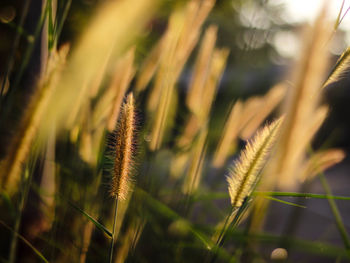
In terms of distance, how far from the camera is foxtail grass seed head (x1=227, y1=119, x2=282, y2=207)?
37 cm

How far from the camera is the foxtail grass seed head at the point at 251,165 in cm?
37

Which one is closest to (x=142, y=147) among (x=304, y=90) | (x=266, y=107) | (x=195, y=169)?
(x=195, y=169)

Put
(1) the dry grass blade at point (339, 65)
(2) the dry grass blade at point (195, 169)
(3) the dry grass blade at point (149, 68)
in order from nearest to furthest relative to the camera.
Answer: (1) the dry grass blade at point (339, 65) → (2) the dry grass blade at point (195, 169) → (3) the dry grass blade at point (149, 68)

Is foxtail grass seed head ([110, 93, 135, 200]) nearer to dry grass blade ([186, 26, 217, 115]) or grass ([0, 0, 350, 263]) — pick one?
grass ([0, 0, 350, 263])

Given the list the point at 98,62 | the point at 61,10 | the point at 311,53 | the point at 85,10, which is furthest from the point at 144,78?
the point at 85,10

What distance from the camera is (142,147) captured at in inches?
27.5

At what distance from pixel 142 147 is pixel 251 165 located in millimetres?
347

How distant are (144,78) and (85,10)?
33.1 inches

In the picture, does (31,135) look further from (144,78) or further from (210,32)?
(210,32)

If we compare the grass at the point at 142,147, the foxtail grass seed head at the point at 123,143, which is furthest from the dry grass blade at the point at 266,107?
the foxtail grass seed head at the point at 123,143

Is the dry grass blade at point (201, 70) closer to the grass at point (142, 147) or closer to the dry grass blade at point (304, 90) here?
the grass at point (142, 147)

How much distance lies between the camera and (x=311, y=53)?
390 mm

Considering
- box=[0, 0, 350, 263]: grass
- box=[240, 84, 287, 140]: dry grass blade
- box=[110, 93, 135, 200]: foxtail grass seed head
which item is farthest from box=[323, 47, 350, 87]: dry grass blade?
box=[240, 84, 287, 140]: dry grass blade

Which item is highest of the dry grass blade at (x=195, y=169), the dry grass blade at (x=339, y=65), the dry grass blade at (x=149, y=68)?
the dry grass blade at (x=149, y=68)
